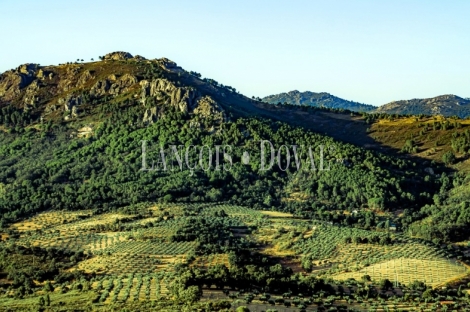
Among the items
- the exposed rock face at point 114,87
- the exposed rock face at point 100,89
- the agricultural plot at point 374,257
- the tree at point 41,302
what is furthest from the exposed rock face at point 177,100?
the tree at point 41,302

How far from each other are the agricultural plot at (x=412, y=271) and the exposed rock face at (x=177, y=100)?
88279 mm

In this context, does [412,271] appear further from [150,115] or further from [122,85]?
[122,85]

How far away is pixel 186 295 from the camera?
73.4m

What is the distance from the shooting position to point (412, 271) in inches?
3698

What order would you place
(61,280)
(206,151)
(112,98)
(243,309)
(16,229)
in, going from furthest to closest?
1. (112,98)
2. (206,151)
3. (16,229)
4. (61,280)
5. (243,309)

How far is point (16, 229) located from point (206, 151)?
54.6 metres

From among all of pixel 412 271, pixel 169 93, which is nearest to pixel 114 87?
pixel 169 93

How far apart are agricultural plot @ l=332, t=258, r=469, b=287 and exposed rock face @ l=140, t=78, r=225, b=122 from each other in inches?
3476

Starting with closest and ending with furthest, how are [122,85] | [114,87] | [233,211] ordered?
1. [233,211]
2. [114,87]
3. [122,85]

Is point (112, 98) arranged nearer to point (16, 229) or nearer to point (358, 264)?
point (16, 229)

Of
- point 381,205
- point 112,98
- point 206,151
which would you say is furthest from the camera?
point 112,98

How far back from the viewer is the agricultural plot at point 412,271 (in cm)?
9100

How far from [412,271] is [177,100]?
10460 centimetres

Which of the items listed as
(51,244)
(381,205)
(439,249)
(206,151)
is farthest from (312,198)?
(51,244)
